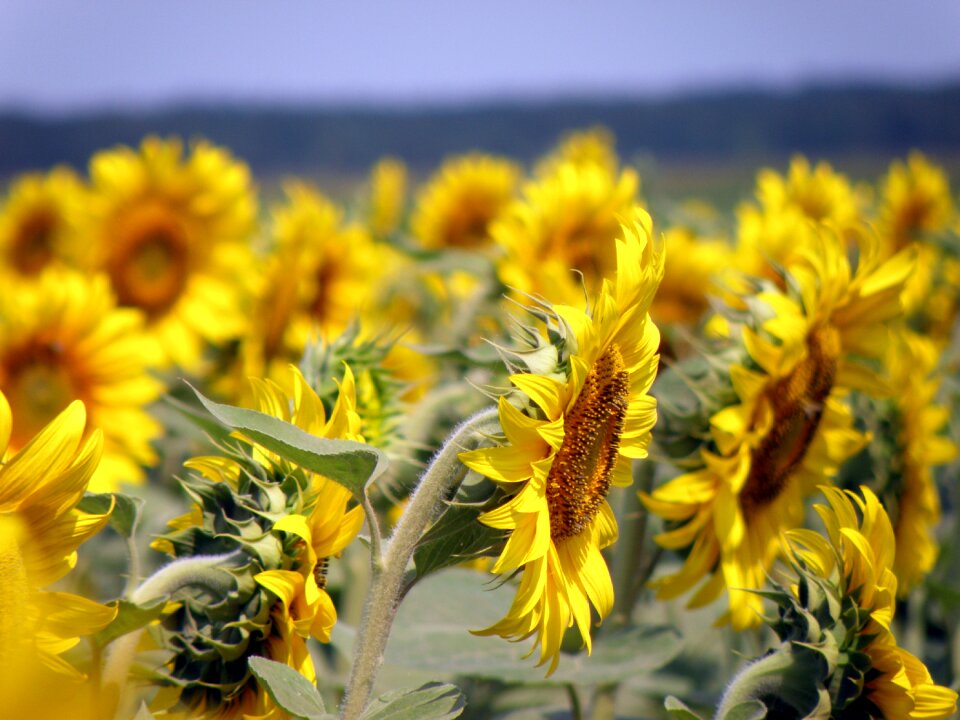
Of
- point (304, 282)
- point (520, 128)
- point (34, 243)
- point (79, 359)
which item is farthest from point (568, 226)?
point (520, 128)

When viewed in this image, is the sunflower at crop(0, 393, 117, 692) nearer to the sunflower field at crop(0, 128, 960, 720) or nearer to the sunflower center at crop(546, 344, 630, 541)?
the sunflower field at crop(0, 128, 960, 720)

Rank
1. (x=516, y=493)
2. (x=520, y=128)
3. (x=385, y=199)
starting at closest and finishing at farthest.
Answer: (x=516, y=493)
(x=385, y=199)
(x=520, y=128)

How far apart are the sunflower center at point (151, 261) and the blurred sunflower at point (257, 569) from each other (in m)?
2.68

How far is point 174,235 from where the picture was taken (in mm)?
3707

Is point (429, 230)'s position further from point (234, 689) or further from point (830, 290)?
point (234, 689)

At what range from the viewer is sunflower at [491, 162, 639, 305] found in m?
2.69

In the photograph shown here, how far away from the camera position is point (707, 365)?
1.65 m

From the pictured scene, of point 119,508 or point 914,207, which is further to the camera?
point 914,207

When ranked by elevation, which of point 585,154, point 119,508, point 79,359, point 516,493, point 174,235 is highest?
point 585,154

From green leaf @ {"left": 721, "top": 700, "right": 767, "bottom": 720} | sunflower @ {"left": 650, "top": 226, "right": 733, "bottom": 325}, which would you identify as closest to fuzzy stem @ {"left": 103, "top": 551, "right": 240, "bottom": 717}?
green leaf @ {"left": 721, "top": 700, "right": 767, "bottom": 720}

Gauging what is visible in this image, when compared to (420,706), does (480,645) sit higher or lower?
lower

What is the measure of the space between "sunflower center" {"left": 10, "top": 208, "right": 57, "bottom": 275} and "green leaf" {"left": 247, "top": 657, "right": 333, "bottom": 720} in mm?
3839

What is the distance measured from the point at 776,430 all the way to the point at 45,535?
1.18 meters

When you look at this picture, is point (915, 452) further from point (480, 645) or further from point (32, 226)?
point (32, 226)
